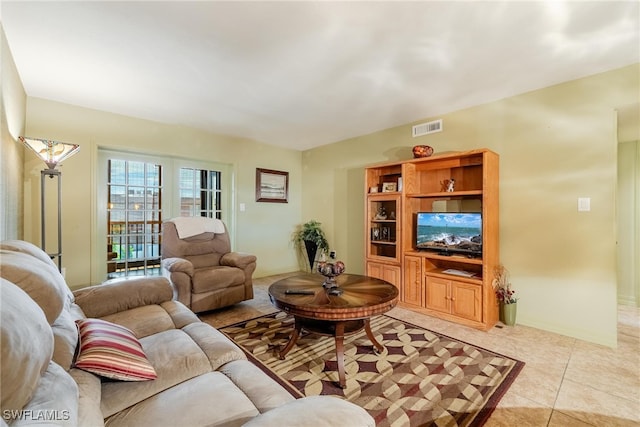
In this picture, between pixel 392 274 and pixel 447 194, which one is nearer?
pixel 447 194

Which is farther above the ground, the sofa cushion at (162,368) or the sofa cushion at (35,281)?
the sofa cushion at (35,281)

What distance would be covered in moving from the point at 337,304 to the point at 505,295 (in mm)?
2007

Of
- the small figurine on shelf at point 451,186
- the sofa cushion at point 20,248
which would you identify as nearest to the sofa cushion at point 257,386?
the sofa cushion at point 20,248

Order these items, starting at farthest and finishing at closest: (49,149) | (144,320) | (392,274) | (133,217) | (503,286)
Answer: (133,217)
(392,274)
(503,286)
(49,149)
(144,320)

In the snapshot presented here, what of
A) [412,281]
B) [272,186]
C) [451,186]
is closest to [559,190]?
[451,186]

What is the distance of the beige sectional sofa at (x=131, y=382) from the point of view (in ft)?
2.21

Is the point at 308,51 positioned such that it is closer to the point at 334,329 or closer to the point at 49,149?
the point at 334,329

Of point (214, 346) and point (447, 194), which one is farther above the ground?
point (447, 194)

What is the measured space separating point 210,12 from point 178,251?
248 cm

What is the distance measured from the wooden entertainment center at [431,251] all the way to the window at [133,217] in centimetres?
300

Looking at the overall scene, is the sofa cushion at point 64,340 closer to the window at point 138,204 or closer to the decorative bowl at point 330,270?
the decorative bowl at point 330,270

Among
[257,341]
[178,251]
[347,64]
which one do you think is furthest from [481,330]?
[178,251]

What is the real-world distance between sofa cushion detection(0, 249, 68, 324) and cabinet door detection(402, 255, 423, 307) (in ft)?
9.88

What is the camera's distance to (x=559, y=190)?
2641 millimetres
